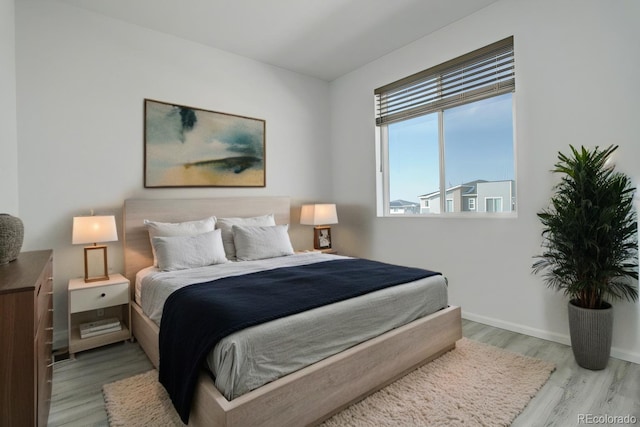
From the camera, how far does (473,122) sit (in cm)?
332

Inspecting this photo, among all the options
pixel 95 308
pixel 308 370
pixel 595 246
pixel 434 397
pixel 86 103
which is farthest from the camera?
pixel 86 103

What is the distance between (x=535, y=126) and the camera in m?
2.77

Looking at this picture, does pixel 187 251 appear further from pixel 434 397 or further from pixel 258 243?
pixel 434 397

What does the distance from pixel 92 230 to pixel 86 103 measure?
3.84 ft

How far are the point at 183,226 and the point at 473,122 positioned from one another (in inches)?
119

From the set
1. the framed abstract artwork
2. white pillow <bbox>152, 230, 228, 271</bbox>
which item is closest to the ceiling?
the framed abstract artwork

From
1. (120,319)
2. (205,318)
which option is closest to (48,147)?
(120,319)

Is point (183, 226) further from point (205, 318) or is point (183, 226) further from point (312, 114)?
point (312, 114)

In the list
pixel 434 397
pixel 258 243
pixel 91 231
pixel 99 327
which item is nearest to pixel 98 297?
pixel 99 327

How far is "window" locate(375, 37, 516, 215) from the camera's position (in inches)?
121

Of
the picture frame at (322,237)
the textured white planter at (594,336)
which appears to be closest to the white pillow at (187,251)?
the picture frame at (322,237)

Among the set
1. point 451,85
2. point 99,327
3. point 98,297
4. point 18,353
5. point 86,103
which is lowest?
point 99,327

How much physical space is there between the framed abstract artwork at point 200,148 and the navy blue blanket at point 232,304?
5.10ft

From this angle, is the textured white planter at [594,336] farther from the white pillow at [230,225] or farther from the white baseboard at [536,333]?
the white pillow at [230,225]
